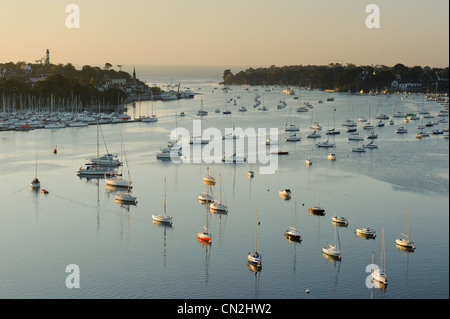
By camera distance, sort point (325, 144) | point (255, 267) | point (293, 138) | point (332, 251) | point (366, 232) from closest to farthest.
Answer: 1. point (255, 267)
2. point (332, 251)
3. point (366, 232)
4. point (325, 144)
5. point (293, 138)

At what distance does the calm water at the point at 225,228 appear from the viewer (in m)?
19.2

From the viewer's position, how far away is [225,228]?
24.1 m

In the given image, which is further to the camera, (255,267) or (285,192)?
(285,192)

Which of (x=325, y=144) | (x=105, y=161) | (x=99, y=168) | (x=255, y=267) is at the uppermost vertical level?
(x=325, y=144)

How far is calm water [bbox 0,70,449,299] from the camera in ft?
62.8

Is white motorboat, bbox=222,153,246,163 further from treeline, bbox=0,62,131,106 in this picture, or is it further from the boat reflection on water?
treeline, bbox=0,62,131,106

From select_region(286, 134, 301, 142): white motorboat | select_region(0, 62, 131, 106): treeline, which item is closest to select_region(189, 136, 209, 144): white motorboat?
select_region(286, 134, 301, 142): white motorboat

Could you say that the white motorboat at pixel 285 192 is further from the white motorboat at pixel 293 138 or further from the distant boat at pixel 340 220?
the white motorboat at pixel 293 138

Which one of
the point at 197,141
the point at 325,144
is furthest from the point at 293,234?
the point at 197,141

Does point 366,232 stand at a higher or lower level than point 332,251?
higher

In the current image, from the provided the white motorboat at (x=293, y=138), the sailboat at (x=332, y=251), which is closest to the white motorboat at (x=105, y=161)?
the white motorboat at (x=293, y=138)

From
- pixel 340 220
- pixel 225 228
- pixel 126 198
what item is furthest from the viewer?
pixel 126 198

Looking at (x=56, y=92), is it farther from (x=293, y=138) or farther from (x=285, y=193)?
(x=285, y=193)
